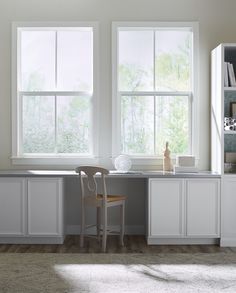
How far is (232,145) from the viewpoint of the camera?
6.37 m

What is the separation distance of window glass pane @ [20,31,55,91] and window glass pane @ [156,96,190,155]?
1.45m

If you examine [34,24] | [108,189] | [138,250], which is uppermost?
[34,24]

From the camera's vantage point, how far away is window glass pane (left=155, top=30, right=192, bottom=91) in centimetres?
666

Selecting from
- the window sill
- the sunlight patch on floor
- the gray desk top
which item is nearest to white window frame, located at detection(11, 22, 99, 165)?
the window sill

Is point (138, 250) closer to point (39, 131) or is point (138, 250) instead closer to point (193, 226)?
point (193, 226)

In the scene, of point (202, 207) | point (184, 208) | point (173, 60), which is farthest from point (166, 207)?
point (173, 60)

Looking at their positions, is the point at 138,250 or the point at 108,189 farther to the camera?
the point at 108,189

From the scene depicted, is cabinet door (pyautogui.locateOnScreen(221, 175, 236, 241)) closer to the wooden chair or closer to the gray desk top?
the gray desk top

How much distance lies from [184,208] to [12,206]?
2.01 metres

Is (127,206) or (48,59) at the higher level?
(48,59)

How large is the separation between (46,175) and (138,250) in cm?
136

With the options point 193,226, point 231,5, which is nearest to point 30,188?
point 193,226

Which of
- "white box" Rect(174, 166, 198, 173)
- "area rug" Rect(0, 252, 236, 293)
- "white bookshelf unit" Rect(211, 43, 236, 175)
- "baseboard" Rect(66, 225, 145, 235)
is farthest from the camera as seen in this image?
"baseboard" Rect(66, 225, 145, 235)

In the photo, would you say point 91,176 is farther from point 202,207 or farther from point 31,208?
point 202,207
